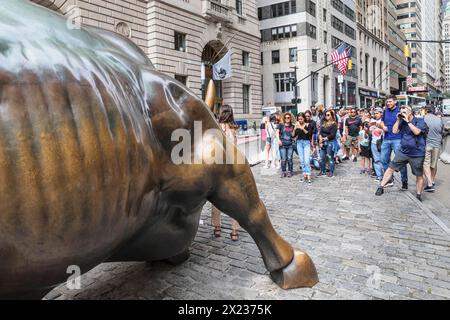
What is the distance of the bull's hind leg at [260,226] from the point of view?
274 cm

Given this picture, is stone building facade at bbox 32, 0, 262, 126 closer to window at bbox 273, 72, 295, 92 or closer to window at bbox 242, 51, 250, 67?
window at bbox 242, 51, 250, 67

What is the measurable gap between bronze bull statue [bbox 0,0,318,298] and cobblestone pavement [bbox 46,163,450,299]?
1.25 meters

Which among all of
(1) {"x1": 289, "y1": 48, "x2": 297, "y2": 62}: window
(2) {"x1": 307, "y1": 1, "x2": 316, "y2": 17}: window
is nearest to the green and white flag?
(1) {"x1": 289, "y1": 48, "x2": 297, "y2": 62}: window

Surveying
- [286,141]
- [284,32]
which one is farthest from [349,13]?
[286,141]

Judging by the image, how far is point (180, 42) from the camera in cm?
2628

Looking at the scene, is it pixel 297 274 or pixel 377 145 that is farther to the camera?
pixel 377 145

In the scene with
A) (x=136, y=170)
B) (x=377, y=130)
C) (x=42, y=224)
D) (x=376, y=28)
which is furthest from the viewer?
(x=376, y=28)

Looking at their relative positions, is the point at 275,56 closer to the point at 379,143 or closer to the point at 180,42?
the point at 180,42

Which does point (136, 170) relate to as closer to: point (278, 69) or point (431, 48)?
point (278, 69)

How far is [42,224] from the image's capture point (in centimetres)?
153

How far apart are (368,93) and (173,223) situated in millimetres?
70534

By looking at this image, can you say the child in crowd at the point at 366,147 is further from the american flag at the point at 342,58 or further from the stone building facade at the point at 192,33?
the american flag at the point at 342,58

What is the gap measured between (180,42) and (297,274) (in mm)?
25013
